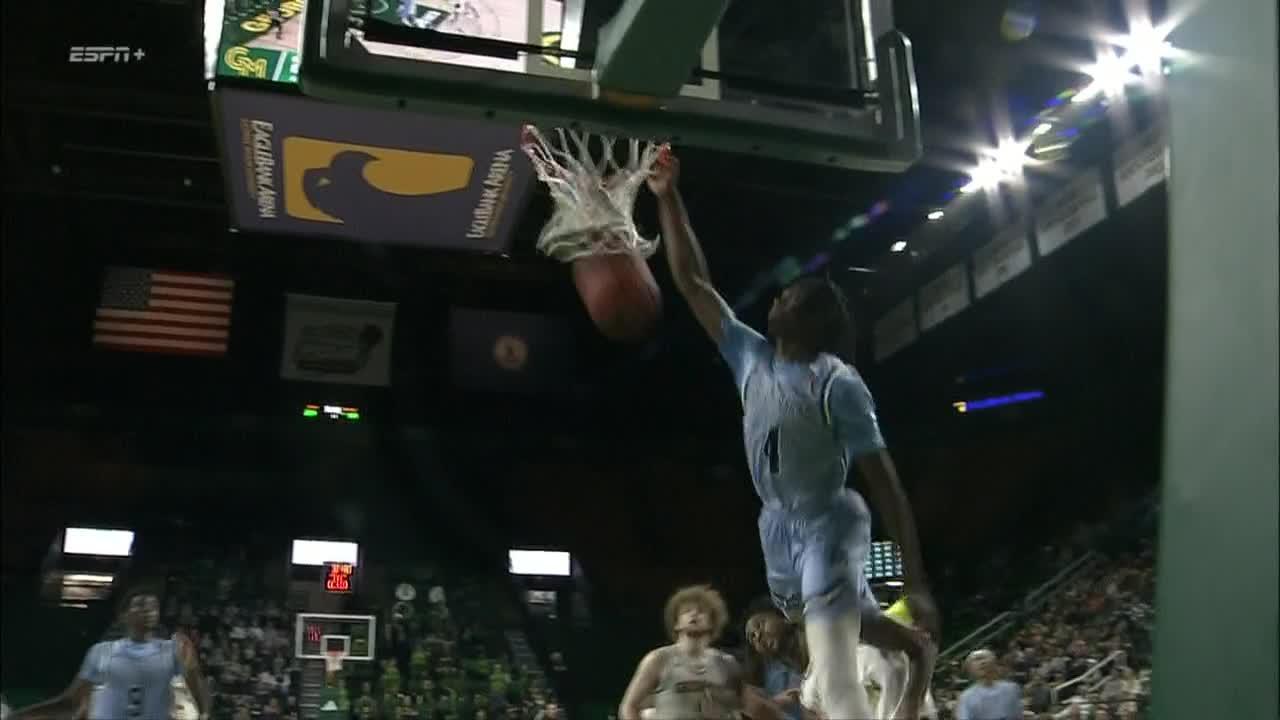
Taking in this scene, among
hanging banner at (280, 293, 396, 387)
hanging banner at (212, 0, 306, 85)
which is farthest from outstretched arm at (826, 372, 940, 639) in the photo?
hanging banner at (280, 293, 396, 387)

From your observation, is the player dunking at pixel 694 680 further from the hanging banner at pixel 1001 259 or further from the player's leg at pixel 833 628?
the hanging banner at pixel 1001 259

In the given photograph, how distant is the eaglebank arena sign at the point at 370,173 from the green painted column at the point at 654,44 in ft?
15.6

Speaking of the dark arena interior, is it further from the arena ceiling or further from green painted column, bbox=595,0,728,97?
green painted column, bbox=595,0,728,97

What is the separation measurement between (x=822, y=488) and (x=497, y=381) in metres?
15.4

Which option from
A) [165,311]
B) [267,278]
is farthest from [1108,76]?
[165,311]

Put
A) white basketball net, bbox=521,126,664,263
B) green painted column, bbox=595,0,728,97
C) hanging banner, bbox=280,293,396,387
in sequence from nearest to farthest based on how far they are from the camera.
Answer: green painted column, bbox=595,0,728,97
white basketball net, bbox=521,126,664,263
hanging banner, bbox=280,293,396,387

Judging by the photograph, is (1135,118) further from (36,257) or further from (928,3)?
(36,257)

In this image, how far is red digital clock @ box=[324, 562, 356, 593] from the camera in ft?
60.9

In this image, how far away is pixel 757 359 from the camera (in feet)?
10.5

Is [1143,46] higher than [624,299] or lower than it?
higher

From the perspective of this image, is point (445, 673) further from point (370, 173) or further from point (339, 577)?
point (370, 173)

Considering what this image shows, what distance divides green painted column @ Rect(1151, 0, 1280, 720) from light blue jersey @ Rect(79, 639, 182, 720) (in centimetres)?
487

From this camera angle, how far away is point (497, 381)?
59.3 ft

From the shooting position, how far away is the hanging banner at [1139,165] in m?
12.9
